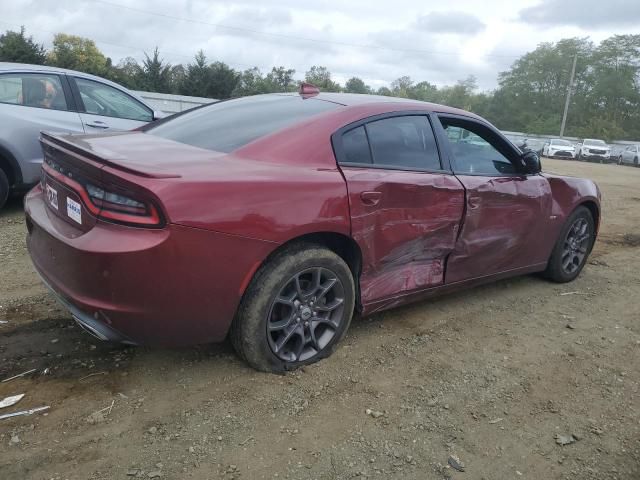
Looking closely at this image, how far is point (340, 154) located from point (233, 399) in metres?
1.42

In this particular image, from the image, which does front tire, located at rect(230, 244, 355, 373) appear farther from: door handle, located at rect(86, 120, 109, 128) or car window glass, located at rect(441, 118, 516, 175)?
door handle, located at rect(86, 120, 109, 128)

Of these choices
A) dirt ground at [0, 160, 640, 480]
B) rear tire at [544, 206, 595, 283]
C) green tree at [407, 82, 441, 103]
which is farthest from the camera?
green tree at [407, 82, 441, 103]

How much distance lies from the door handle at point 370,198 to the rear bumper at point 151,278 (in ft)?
2.10

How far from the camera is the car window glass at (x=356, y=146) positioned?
2.98 m

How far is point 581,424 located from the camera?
8.73 ft

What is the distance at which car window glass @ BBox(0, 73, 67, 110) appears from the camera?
5.49 meters

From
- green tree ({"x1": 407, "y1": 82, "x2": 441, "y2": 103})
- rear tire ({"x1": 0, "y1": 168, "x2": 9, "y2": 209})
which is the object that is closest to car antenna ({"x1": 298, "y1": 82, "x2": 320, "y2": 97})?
rear tire ({"x1": 0, "y1": 168, "x2": 9, "y2": 209})

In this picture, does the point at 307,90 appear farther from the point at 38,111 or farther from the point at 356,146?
the point at 38,111

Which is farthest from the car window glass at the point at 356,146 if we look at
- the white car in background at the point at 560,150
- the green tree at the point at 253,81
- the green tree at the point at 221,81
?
the green tree at the point at 253,81

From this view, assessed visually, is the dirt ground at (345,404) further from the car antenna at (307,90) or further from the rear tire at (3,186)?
the rear tire at (3,186)

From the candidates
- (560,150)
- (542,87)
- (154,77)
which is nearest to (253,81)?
(154,77)

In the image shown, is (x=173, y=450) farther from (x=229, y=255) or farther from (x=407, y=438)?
(x=407, y=438)

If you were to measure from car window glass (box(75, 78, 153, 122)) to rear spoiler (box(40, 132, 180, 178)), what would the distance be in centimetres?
334

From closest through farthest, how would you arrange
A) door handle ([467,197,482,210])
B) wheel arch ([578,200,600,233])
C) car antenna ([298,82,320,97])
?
door handle ([467,197,482,210]) → car antenna ([298,82,320,97]) → wheel arch ([578,200,600,233])
